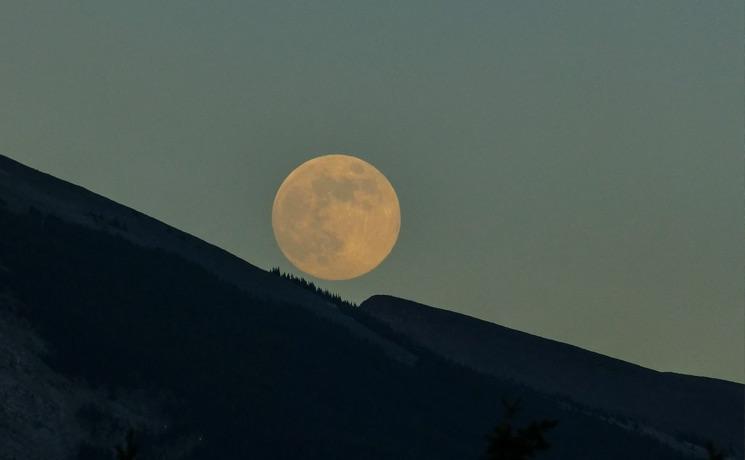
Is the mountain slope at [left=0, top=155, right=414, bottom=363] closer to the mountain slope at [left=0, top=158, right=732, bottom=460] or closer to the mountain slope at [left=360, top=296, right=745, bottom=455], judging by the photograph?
the mountain slope at [left=0, top=158, right=732, bottom=460]

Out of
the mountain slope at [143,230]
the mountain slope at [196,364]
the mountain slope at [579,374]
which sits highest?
the mountain slope at [579,374]

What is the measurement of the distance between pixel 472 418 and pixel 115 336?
36932 mm

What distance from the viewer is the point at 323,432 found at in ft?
392

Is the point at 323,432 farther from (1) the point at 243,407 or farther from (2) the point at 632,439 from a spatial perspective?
(2) the point at 632,439

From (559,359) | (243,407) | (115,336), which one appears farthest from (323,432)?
(559,359)

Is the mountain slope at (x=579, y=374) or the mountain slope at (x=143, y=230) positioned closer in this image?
the mountain slope at (x=143, y=230)

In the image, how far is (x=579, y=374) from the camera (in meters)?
184

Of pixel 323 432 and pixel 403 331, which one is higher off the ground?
pixel 403 331

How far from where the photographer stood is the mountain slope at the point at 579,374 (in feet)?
568

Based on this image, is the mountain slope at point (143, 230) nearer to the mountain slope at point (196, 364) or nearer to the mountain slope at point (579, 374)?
the mountain slope at point (196, 364)

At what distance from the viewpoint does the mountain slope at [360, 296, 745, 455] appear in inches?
6816

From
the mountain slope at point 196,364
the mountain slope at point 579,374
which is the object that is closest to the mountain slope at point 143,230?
the mountain slope at point 196,364

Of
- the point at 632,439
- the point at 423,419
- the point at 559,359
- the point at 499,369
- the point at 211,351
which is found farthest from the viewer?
the point at 559,359

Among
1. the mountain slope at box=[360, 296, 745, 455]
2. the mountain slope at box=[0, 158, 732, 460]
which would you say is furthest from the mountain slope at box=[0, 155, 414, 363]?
the mountain slope at box=[360, 296, 745, 455]
